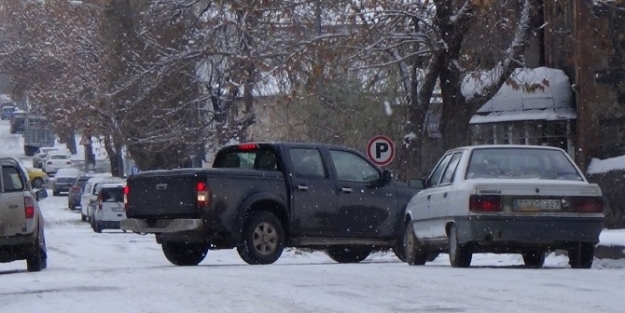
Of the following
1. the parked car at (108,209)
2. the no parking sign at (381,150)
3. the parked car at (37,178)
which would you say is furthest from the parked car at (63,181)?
the no parking sign at (381,150)

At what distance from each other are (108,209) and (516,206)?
29083mm

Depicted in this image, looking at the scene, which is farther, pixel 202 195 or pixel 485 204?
pixel 202 195

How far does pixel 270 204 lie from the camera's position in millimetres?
19578

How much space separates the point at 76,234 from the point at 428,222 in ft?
83.0

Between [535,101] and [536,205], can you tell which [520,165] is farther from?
[535,101]

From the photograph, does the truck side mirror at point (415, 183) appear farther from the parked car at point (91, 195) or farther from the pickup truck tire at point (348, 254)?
the parked car at point (91, 195)

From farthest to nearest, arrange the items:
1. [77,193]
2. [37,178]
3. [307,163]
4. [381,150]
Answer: [37,178], [77,193], [381,150], [307,163]

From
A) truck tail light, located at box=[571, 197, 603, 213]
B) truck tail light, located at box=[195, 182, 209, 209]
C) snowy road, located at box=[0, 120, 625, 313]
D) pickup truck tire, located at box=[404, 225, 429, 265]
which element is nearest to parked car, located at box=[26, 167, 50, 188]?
truck tail light, located at box=[195, 182, 209, 209]

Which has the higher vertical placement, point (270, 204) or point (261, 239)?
point (270, 204)

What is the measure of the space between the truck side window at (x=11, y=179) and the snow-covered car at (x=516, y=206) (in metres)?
7.20

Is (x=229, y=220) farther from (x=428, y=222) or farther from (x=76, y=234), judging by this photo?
(x=76, y=234)

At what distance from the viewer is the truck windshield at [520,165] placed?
16.6 meters

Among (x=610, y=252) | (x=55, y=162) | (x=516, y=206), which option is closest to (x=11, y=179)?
(x=516, y=206)

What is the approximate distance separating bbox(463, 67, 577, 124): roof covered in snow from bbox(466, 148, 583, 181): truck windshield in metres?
12.7
